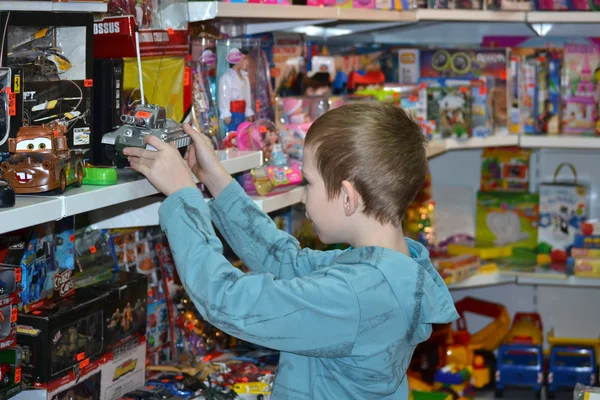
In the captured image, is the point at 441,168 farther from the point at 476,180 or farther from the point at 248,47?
the point at 248,47

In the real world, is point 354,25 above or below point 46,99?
above

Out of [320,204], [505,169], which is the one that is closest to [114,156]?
[320,204]

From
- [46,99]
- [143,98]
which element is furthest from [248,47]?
[46,99]

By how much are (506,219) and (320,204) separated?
2.25 m

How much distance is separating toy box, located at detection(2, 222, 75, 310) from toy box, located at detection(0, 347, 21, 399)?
0.15 meters

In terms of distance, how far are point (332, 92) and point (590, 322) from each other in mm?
1721

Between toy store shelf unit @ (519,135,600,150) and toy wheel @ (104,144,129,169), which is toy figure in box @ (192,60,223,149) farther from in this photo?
toy store shelf unit @ (519,135,600,150)

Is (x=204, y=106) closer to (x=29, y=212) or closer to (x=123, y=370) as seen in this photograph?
(x=123, y=370)

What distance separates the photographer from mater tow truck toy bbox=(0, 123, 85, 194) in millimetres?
1175

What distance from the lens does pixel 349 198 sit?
1.33m

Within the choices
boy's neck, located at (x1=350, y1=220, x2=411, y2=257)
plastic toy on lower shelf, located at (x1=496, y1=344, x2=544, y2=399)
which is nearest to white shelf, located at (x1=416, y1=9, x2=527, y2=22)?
plastic toy on lower shelf, located at (x1=496, y1=344, x2=544, y2=399)

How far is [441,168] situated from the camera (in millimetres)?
3736

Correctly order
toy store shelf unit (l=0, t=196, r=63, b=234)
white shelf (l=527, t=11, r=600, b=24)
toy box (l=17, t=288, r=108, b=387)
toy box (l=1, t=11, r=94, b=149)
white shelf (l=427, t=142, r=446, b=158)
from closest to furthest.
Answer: toy store shelf unit (l=0, t=196, r=63, b=234)
toy box (l=1, t=11, r=94, b=149)
toy box (l=17, t=288, r=108, b=387)
white shelf (l=427, t=142, r=446, b=158)
white shelf (l=527, t=11, r=600, b=24)

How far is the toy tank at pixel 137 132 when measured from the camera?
1.31 m
